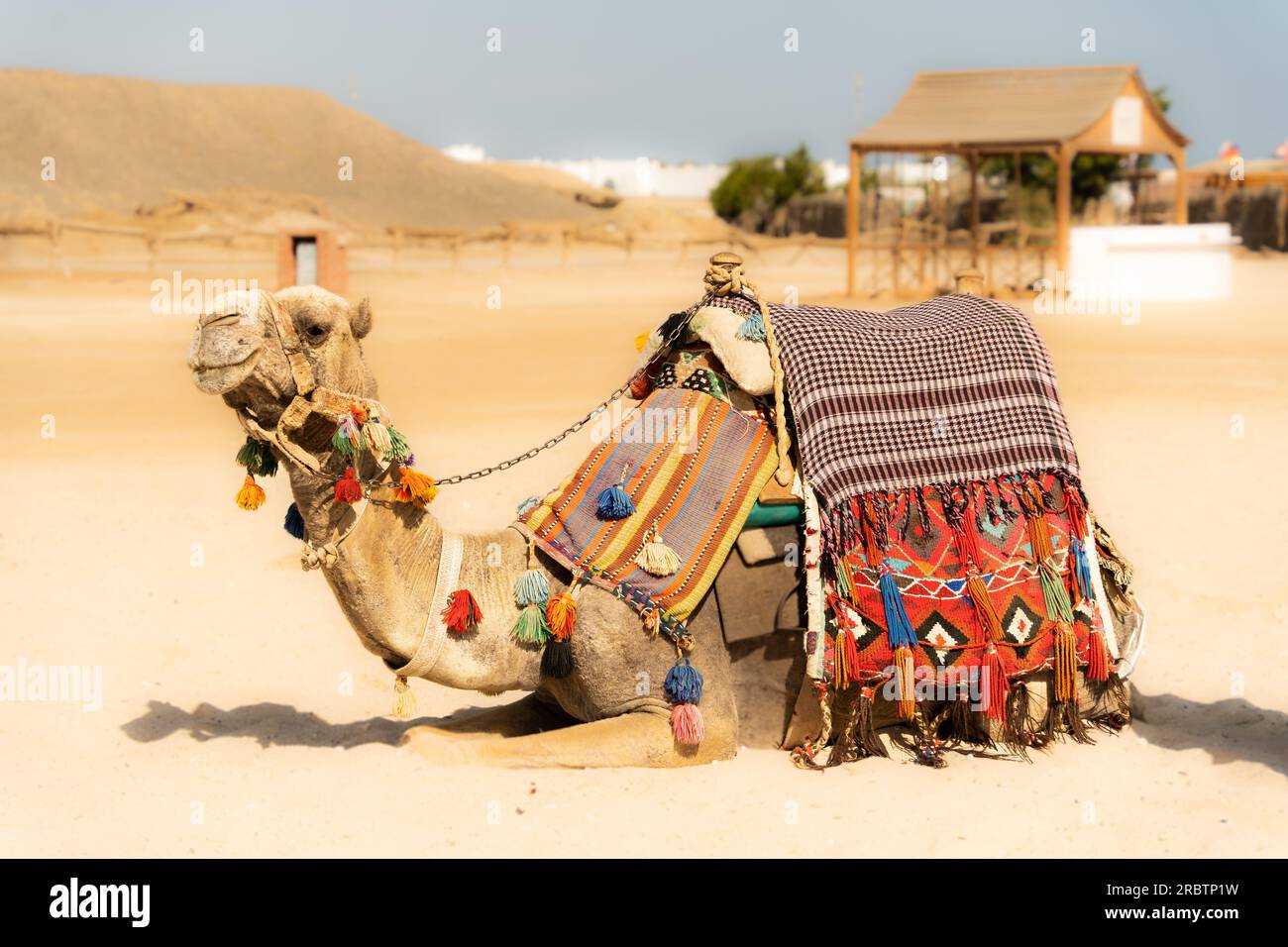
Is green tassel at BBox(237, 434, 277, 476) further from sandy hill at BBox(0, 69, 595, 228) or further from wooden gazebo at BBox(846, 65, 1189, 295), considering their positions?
sandy hill at BBox(0, 69, 595, 228)

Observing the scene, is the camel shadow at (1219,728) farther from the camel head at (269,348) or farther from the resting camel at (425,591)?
the camel head at (269,348)

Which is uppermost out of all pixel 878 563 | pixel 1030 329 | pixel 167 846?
pixel 1030 329

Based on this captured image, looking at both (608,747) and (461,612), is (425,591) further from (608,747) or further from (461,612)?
(608,747)

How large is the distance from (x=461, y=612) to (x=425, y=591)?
143 millimetres

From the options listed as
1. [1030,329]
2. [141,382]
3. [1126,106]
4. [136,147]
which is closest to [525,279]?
[1126,106]

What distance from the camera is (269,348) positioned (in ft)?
16.6

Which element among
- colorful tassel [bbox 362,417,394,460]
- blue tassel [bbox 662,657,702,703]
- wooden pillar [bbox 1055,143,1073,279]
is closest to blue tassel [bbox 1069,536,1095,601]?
blue tassel [bbox 662,657,702,703]

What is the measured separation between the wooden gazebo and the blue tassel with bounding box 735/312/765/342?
2486 centimetres

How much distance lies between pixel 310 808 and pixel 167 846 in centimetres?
51

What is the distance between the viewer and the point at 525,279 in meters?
38.5

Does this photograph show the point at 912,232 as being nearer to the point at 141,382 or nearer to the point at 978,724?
the point at 141,382

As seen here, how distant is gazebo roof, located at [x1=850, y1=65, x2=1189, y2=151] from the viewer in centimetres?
3011

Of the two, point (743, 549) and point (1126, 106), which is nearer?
point (743, 549)

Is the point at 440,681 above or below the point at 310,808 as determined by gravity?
above
